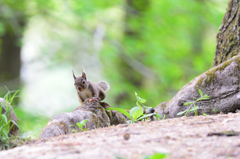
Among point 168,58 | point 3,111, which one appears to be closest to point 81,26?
point 168,58

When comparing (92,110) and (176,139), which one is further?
(92,110)

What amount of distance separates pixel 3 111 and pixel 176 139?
1.32 metres

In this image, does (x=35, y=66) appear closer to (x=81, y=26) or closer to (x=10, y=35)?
(x=10, y=35)

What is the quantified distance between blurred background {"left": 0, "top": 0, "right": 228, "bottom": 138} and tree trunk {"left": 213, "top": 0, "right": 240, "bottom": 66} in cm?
362

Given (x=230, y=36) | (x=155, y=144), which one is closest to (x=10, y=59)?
(x=230, y=36)

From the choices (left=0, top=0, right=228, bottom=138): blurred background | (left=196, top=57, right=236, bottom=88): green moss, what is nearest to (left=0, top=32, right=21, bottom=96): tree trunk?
(left=0, top=0, right=228, bottom=138): blurred background

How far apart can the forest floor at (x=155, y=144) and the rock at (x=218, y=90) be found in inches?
36.7

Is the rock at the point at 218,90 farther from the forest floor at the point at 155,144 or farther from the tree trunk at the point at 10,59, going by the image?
the tree trunk at the point at 10,59

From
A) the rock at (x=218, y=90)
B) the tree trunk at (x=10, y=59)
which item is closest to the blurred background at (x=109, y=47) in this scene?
the tree trunk at (x=10, y=59)

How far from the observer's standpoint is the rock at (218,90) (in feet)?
9.60

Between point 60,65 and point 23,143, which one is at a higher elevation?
point 60,65

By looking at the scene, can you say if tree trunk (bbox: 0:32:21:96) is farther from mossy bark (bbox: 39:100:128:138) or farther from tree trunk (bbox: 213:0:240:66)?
tree trunk (bbox: 213:0:240:66)

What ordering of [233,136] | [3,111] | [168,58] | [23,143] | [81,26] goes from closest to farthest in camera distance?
[233,136] → [23,143] → [3,111] → [81,26] → [168,58]

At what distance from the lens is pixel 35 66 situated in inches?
351
